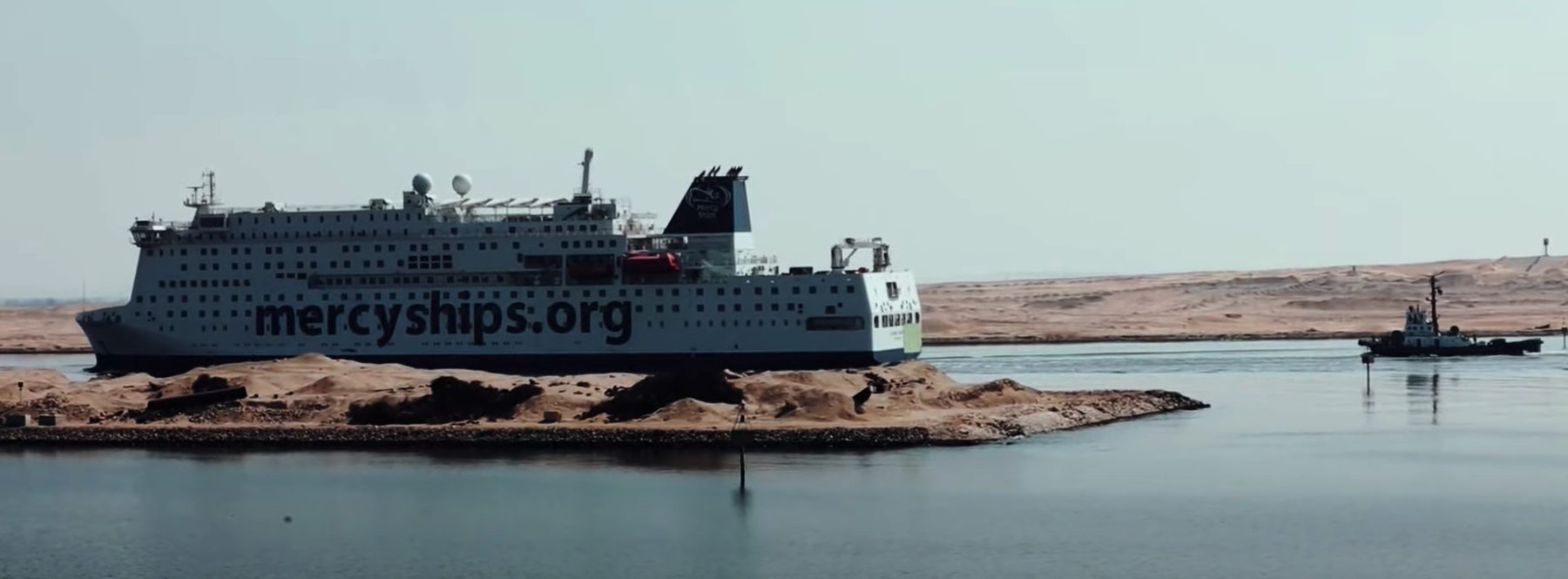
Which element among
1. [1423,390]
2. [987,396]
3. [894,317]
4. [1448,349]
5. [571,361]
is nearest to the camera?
[987,396]

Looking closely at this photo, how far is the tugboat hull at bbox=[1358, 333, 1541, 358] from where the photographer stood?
99500 millimetres

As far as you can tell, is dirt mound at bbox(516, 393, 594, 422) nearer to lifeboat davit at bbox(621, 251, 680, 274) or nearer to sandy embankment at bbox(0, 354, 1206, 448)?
sandy embankment at bbox(0, 354, 1206, 448)

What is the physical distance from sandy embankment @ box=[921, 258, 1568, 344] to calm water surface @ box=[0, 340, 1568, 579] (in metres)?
81.0

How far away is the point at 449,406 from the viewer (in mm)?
59625

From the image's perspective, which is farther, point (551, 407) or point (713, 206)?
point (713, 206)

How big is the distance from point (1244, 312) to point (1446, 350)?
70432 millimetres

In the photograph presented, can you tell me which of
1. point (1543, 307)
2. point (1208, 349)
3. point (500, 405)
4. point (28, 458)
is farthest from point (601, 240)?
point (1543, 307)

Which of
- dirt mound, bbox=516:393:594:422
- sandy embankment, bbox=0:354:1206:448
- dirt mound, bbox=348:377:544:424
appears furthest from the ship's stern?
dirt mound, bbox=348:377:544:424

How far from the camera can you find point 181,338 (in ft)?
298

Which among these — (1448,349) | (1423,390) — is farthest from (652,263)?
(1448,349)

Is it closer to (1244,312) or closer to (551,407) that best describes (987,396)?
(551,407)

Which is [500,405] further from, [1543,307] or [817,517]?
[1543,307]

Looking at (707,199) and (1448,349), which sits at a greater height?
(707,199)

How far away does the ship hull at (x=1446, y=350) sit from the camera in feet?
326
